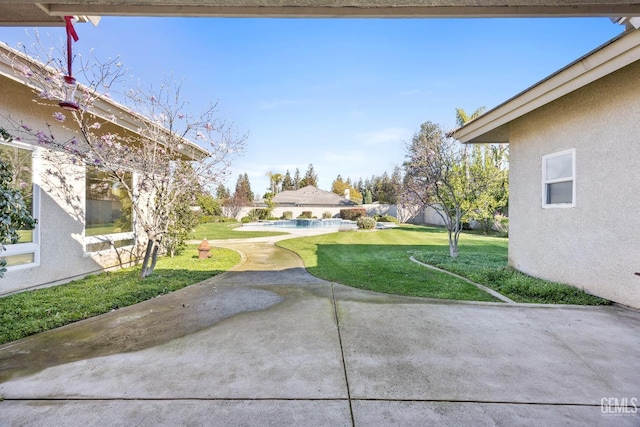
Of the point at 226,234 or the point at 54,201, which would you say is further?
the point at 226,234

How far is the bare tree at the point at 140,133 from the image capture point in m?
5.82

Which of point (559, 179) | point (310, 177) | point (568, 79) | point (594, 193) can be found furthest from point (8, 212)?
point (310, 177)

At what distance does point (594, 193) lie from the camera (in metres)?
5.44

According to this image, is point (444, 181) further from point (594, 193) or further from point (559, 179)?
point (594, 193)

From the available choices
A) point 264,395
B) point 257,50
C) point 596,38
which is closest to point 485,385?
point 264,395

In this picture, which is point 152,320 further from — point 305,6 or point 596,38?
point 596,38

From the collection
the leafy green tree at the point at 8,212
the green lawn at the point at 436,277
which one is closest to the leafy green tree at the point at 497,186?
the green lawn at the point at 436,277

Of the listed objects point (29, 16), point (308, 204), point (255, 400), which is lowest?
point (255, 400)

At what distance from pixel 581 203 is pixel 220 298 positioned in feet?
23.3

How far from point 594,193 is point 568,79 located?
6.90 feet

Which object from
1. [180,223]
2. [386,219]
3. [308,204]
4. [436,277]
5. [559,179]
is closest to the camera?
[559,179]

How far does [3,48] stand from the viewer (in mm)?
4461

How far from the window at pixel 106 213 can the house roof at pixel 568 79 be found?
9.53 metres

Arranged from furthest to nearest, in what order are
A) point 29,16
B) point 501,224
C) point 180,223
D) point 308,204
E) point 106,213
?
point 308,204 < point 501,224 < point 180,223 < point 106,213 < point 29,16
